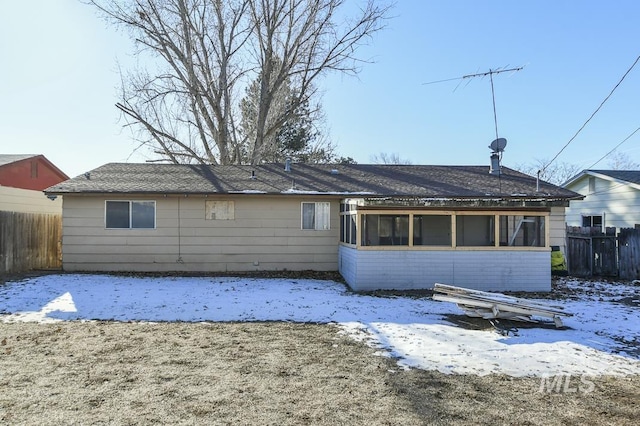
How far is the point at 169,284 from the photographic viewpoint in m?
10.1

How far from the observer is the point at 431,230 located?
1038cm

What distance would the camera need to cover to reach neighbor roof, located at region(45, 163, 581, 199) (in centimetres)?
1177

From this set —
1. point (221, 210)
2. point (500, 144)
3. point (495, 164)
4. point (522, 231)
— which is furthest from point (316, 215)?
point (495, 164)

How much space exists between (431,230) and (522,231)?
2.00 meters

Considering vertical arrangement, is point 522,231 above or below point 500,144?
below

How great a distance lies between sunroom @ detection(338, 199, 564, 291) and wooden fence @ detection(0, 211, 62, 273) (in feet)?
29.3

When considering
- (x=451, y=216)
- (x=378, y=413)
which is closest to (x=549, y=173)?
(x=451, y=216)

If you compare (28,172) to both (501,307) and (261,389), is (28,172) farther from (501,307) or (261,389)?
(501,307)

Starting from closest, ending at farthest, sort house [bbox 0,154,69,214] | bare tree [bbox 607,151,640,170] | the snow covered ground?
1. the snow covered ground
2. house [bbox 0,154,69,214]
3. bare tree [bbox 607,151,640,170]

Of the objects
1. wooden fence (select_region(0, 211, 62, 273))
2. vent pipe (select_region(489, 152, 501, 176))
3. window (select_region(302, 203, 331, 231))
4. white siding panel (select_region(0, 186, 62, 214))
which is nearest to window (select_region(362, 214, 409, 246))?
window (select_region(302, 203, 331, 231))

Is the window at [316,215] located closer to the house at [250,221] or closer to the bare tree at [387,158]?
the house at [250,221]

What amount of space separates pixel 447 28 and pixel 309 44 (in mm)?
9393

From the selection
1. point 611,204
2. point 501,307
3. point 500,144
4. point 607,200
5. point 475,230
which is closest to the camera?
point 501,307

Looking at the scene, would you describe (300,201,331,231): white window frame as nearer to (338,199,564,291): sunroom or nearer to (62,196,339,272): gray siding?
(62,196,339,272): gray siding
